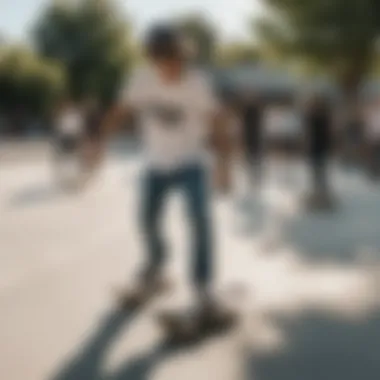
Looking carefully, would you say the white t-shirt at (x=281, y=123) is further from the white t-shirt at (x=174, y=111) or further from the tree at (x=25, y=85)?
the tree at (x=25, y=85)

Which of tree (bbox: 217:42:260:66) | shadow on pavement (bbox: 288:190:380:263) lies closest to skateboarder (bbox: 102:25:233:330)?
shadow on pavement (bbox: 288:190:380:263)

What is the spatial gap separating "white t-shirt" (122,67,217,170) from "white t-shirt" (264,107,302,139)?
741 centimetres

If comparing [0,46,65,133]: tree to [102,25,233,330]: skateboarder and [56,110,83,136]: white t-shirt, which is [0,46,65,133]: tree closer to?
[56,110,83,136]: white t-shirt

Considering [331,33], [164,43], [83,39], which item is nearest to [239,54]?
[331,33]

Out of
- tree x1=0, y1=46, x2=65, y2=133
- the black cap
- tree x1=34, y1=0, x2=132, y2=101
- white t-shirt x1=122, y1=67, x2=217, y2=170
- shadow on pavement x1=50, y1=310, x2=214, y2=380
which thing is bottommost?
shadow on pavement x1=50, y1=310, x2=214, y2=380

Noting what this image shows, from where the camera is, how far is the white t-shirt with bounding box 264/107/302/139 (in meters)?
12.4

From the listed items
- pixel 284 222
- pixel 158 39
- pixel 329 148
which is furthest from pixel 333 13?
pixel 158 39

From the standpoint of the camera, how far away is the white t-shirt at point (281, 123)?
40.8ft

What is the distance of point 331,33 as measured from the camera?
13453 mm

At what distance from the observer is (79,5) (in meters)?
41.0

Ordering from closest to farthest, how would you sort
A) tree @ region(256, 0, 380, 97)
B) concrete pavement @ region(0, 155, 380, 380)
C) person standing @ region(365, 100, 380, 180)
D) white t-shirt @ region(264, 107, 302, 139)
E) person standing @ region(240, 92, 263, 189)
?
concrete pavement @ region(0, 155, 380, 380) < tree @ region(256, 0, 380, 97) < person standing @ region(240, 92, 263, 189) < white t-shirt @ region(264, 107, 302, 139) < person standing @ region(365, 100, 380, 180)

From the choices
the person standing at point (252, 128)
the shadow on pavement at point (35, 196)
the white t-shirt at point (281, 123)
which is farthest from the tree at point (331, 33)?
the shadow on pavement at point (35, 196)

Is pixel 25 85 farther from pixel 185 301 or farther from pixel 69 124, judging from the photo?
pixel 185 301

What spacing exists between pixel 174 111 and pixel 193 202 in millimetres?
564
